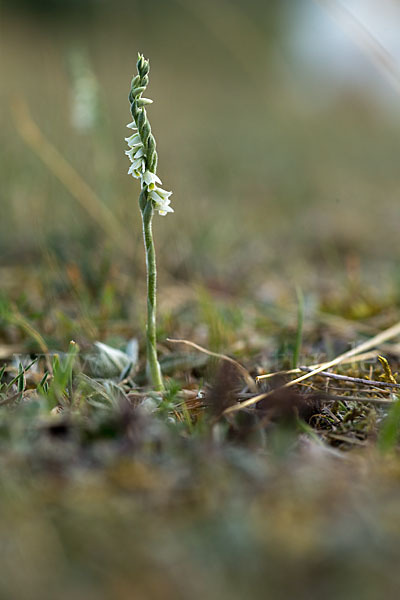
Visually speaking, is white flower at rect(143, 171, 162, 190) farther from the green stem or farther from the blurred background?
the blurred background

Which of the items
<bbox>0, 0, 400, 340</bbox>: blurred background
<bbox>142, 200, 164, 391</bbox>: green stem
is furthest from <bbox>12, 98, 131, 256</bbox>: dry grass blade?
<bbox>142, 200, 164, 391</bbox>: green stem

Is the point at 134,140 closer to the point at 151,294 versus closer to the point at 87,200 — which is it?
the point at 151,294

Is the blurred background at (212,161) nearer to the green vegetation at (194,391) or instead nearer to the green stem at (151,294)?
the green vegetation at (194,391)

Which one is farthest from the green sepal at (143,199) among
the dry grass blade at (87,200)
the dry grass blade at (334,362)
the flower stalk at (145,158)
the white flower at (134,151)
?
the dry grass blade at (87,200)

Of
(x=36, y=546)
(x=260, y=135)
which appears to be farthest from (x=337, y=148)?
(x=36, y=546)

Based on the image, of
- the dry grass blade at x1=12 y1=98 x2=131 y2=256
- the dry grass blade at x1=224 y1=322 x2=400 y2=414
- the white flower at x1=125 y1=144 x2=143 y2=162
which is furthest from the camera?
the dry grass blade at x1=12 y1=98 x2=131 y2=256

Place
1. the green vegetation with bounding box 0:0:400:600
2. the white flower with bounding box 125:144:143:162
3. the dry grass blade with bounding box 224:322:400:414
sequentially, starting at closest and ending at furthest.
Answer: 1. the green vegetation with bounding box 0:0:400:600
2. the dry grass blade with bounding box 224:322:400:414
3. the white flower with bounding box 125:144:143:162

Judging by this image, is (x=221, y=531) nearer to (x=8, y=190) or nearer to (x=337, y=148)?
(x=8, y=190)

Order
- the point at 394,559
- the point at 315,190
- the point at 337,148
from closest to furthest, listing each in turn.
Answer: the point at 394,559, the point at 315,190, the point at 337,148

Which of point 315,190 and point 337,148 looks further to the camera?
point 337,148
